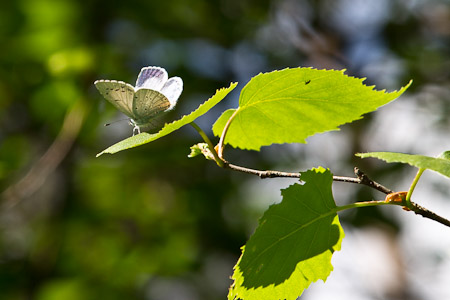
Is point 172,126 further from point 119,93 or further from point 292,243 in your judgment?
point 292,243

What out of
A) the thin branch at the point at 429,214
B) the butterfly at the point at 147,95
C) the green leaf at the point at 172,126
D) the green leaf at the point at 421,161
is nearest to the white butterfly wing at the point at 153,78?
the butterfly at the point at 147,95

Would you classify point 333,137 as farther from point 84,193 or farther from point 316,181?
point 316,181

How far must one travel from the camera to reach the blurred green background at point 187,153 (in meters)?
4.70

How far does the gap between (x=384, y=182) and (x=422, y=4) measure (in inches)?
86.0

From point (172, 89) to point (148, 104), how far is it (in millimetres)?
78

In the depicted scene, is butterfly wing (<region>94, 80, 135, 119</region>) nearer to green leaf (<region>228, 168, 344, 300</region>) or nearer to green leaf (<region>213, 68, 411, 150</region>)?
green leaf (<region>213, 68, 411, 150</region>)

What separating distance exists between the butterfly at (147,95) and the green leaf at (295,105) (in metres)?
0.18

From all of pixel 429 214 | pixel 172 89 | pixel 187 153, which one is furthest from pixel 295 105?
pixel 187 153

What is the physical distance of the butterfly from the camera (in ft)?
4.46

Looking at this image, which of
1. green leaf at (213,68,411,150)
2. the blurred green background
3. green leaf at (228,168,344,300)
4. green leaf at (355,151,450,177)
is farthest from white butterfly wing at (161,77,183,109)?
the blurred green background

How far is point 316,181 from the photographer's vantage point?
4.17 feet

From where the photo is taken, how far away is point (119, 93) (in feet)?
4.51

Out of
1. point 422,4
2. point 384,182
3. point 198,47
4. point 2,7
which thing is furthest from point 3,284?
point 422,4

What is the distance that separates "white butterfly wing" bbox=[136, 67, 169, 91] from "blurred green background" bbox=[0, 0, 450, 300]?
116 inches
